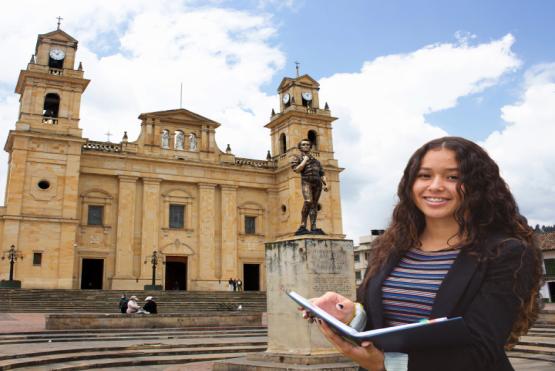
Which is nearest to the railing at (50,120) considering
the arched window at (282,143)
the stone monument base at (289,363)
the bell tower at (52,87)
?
the bell tower at (52,87)

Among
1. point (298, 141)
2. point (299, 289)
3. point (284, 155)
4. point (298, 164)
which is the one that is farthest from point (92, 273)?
point (299, 289)

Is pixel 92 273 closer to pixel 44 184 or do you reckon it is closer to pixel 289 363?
pixel 44 184

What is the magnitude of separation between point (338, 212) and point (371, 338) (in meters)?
36.5

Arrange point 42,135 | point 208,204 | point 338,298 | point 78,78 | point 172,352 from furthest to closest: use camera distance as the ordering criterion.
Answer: point 208,204 → point 78,78 → point 42,135 → point 172,352 → point 338,298

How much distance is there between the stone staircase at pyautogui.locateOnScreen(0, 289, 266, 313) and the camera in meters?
24.0

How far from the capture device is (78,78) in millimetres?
33344

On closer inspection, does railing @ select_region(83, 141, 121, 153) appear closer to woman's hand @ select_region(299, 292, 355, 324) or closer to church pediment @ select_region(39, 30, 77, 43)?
church pediment @ select_region(39, 30, 77, 43)

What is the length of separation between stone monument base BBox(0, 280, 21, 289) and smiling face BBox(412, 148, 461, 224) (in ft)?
94.9

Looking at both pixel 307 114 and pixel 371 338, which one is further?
pixel 307 114

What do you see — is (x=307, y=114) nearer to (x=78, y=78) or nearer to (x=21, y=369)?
(x=78, y=78)

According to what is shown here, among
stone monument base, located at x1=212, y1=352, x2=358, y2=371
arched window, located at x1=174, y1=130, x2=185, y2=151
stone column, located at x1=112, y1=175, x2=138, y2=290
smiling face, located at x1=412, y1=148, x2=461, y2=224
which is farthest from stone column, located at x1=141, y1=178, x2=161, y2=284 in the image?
smiling face, located at x1=412, y1=148, x2=461, y2=224

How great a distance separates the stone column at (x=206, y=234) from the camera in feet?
115

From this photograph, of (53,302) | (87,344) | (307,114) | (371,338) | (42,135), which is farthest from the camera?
(307,114)

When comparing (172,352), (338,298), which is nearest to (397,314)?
(338,298)
